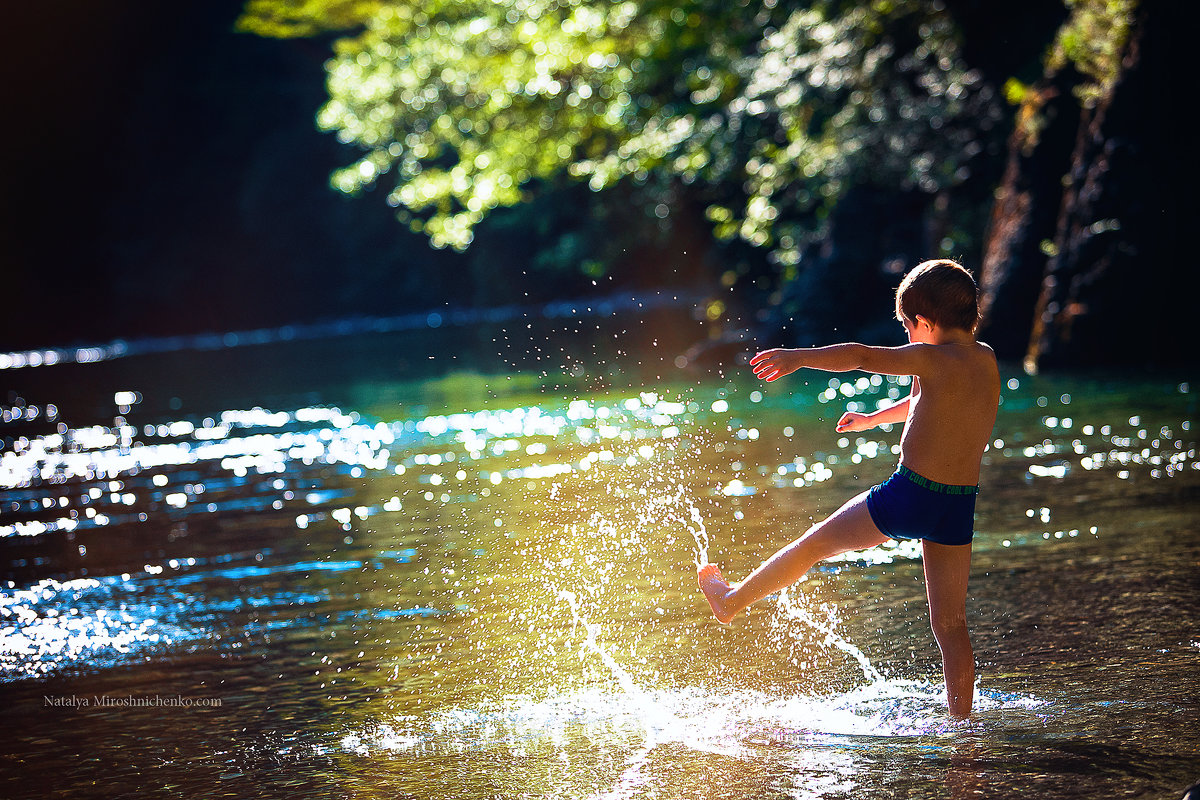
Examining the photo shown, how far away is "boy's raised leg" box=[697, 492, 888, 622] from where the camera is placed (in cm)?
468

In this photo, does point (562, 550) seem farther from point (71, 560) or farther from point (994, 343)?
point (994, 343)

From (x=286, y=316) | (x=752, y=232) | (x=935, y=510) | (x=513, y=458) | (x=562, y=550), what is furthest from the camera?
(x=286, y=316)

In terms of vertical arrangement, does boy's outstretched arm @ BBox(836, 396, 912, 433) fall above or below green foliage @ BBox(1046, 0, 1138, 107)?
below

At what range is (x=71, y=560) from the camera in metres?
9.29

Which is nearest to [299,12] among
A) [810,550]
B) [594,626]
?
[594,626]

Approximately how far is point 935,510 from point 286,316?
5433 centimetres

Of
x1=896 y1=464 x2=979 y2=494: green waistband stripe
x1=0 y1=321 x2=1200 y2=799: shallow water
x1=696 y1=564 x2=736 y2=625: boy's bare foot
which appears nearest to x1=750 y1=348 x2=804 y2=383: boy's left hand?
x1=896 y1=464 x2=979 y2=494: green waistband stripe

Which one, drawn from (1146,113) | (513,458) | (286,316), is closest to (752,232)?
(1146,113)

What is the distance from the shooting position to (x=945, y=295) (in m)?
4.57

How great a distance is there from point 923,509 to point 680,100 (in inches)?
875

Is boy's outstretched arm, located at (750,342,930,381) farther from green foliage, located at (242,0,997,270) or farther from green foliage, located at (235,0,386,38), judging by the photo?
green foliage, located at (235,0,386,38)

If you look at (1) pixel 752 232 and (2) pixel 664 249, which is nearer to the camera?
(1) pixel 752 232

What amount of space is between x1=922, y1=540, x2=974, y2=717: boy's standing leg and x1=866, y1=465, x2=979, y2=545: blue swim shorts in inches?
2.6

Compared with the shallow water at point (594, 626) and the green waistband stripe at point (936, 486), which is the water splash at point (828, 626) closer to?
the shallow water at point (594, 626)
